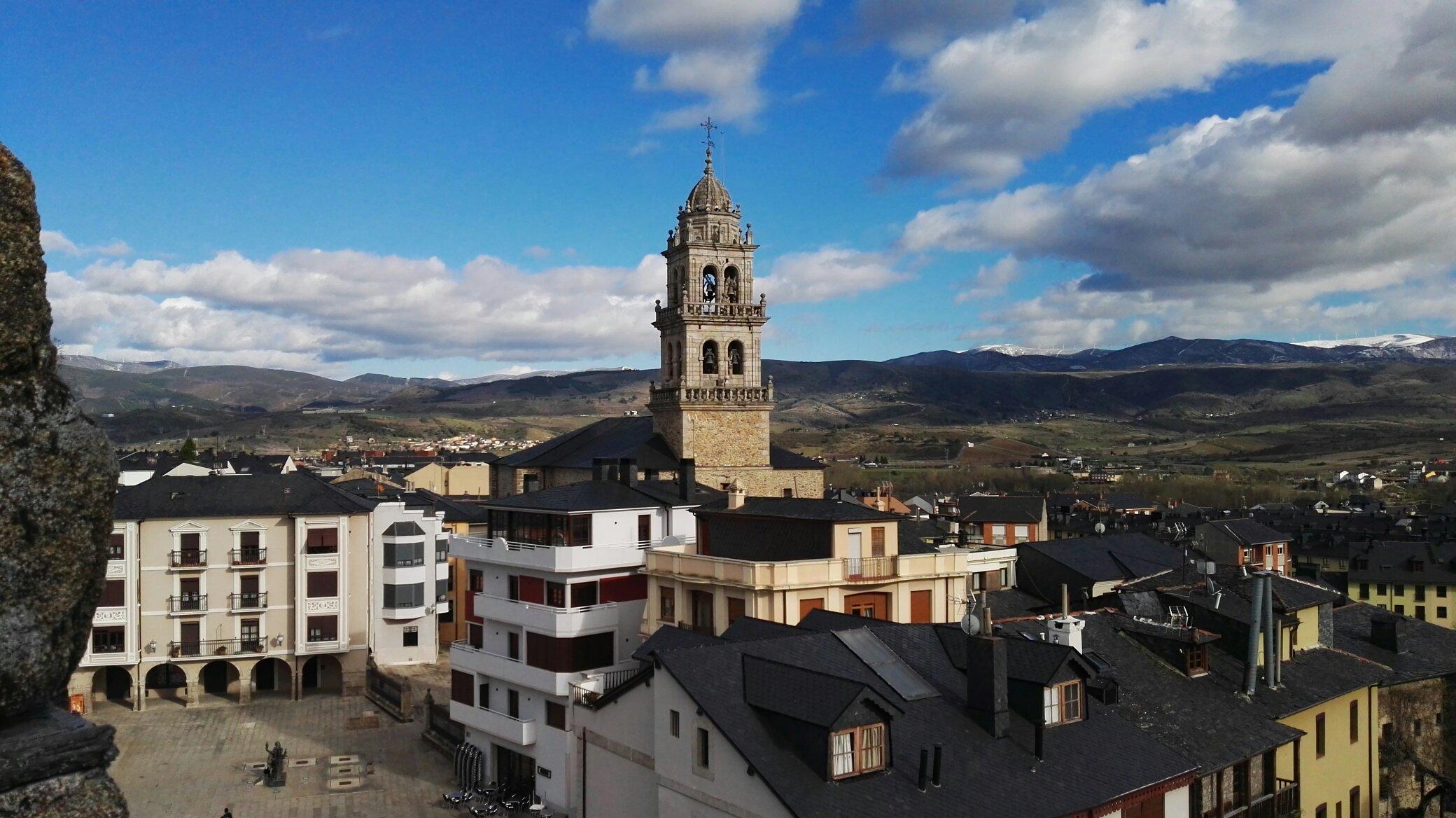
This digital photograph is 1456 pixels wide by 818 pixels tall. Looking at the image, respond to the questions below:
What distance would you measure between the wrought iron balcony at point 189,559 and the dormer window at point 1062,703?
4119 centimetres

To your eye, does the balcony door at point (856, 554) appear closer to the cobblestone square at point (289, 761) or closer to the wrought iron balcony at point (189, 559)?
the cobblestone square at point (289, 761)

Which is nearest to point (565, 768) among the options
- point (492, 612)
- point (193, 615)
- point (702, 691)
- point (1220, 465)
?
point (492, 612)

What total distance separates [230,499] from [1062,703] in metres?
42.4

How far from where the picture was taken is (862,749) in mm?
17641

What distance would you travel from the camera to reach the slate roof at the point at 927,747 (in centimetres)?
1727

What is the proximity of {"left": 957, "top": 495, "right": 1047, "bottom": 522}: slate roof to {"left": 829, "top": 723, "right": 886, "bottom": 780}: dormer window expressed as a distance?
6110 cm

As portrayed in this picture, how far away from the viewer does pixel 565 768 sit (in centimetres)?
3084

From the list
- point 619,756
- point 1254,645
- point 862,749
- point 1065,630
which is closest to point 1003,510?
point 1254,645

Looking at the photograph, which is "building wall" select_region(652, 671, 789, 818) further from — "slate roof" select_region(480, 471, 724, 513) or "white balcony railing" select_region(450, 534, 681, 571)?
"slate roof" select_region(480, 471, 724, 513)

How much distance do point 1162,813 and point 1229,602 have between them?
11.6 m

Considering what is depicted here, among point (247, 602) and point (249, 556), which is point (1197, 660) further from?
point (249, 556)

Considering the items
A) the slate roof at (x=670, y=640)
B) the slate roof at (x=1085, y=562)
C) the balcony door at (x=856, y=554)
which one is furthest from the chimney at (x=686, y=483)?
the slate roof at (x=1085, y=562)

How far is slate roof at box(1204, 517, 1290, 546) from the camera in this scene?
2808 inches

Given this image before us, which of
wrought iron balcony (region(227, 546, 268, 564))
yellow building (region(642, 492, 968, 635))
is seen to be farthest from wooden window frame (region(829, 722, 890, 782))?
wrought iron balcony (region(227, 546, 268, 564))
